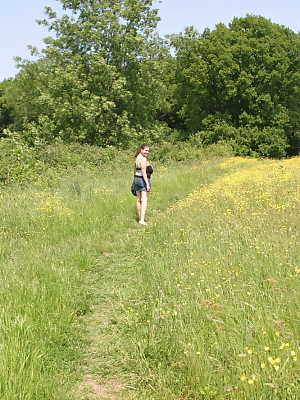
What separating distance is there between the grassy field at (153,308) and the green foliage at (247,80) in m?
35.0

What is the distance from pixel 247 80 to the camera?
134 feet

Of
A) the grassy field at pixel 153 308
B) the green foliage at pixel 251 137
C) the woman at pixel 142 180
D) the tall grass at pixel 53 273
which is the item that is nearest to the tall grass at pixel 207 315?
the grassy field at pixel 153 308

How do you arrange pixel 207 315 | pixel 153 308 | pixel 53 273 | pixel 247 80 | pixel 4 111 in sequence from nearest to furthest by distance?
pixel 207 315
pixel 153 308
pixel 53 273
pixel 247 80
pixel 4 111

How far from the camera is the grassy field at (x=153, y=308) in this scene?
3.33m

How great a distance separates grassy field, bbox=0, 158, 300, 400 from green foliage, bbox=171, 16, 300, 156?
34961 mm

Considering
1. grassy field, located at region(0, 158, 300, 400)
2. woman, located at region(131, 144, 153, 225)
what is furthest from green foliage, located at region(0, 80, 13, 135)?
grassy field, located at region(0, 158, 300, 400)

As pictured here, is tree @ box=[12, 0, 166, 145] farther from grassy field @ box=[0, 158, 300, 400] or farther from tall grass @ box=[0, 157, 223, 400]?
grassy field @ box=[0, 158, 300, 400]

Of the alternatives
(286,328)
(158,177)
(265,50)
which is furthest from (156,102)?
(286,328)

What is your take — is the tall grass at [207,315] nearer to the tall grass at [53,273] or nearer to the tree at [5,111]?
the tall grass at [53,273]

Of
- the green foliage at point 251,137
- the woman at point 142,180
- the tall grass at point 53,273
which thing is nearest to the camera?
the tall grass at point 53,273

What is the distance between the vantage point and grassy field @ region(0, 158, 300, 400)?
3330 mm

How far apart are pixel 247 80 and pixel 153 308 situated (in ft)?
130

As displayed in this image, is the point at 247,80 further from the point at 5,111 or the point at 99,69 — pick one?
the point at 5,111

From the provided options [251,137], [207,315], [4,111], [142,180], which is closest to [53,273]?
[207,315]
